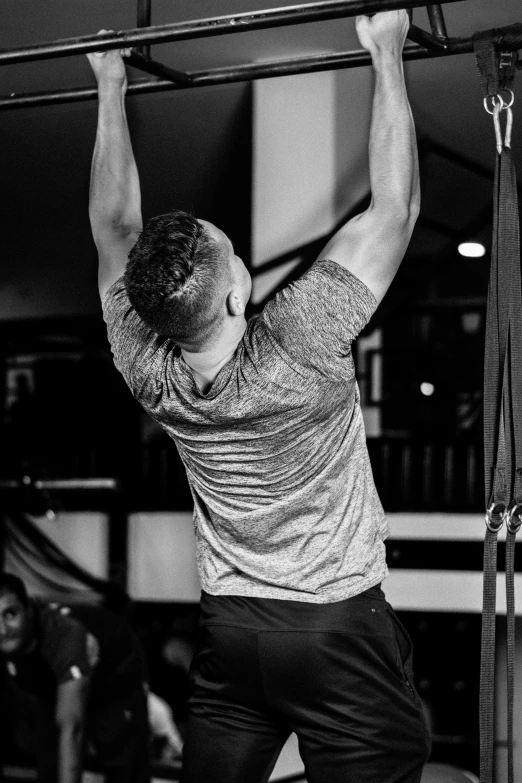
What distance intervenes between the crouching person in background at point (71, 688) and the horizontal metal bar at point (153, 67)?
2516mm

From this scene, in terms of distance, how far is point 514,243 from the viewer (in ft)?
6.04

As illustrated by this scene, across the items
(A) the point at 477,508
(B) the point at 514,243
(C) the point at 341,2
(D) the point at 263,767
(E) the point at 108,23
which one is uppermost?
(E) the point at 108,23

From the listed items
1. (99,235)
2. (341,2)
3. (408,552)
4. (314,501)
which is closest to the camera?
(341,2)

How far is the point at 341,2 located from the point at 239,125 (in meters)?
2.88

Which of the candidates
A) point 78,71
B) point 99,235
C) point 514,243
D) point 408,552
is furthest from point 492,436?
point 78,71

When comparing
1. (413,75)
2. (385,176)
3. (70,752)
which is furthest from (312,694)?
(413,75)

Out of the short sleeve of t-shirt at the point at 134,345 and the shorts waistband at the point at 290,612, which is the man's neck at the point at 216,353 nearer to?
the short sleeve of t-shirt at the point at 134,345

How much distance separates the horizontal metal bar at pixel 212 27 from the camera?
1.75 m

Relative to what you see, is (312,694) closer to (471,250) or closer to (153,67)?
(153,67)

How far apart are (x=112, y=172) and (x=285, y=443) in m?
0.79

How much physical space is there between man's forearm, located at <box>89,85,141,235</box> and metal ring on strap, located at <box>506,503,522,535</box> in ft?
3.44

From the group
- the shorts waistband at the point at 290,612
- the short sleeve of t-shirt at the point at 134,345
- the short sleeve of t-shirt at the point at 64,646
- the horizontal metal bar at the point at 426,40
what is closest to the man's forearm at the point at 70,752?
the short sleeve of t-shirt at the point at 64,646

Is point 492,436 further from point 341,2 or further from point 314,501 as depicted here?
point 341,2

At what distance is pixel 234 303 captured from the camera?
192 centimetres
